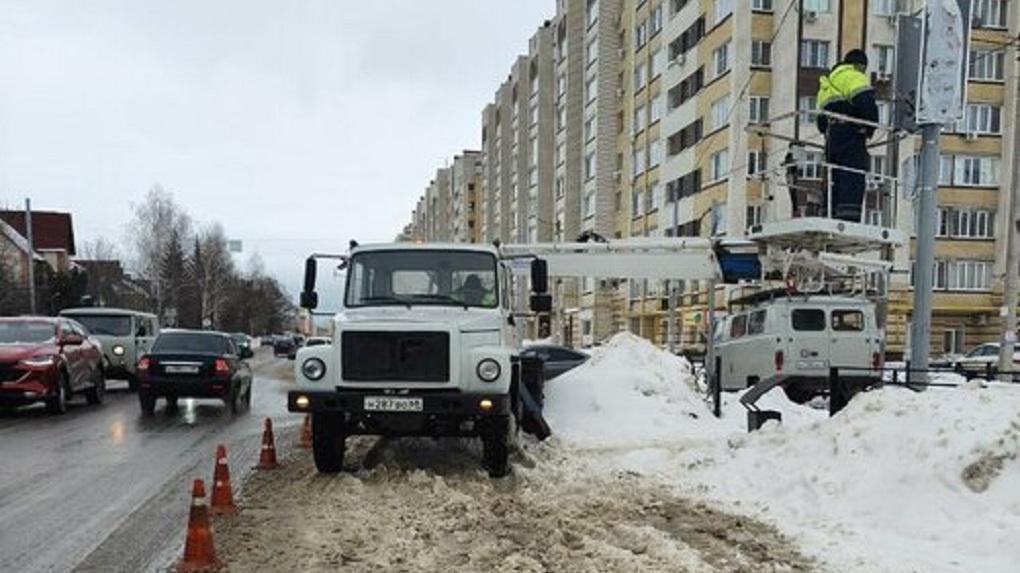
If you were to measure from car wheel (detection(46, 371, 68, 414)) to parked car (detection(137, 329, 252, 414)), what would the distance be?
1247 mm

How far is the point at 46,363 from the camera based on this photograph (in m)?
15.3

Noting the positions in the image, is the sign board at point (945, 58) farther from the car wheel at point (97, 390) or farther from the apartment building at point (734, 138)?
the apartment building at point (734, 138)

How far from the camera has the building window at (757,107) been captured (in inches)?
1636

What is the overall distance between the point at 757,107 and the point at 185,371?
32535mm

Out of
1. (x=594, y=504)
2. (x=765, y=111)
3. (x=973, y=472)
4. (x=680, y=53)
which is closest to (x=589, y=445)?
(x=594, y=504)

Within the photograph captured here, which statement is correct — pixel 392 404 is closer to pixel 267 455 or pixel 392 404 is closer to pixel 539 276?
pixel 267 455

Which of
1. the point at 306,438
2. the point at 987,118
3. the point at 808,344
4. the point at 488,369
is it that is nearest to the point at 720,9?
the point at 987,118

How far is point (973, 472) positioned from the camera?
6.95 metres

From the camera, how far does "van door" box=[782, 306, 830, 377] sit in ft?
60.4

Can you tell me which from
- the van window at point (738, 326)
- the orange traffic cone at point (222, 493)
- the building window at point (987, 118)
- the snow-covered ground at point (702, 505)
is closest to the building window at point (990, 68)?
the building window at point (987, 118)

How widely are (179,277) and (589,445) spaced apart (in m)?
68.5

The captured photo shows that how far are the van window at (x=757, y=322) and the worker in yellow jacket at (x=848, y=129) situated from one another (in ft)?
28.8

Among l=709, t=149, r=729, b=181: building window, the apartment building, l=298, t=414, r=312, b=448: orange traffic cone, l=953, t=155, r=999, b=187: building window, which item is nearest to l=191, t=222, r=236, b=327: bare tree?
the apartment building

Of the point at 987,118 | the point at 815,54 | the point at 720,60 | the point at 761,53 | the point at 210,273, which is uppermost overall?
the point at 720,60
